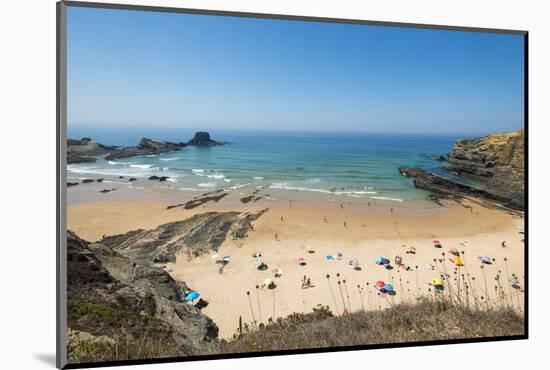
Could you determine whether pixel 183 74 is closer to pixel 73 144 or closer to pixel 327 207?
pixel 73 144

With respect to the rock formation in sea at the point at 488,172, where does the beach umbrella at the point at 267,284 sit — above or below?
below

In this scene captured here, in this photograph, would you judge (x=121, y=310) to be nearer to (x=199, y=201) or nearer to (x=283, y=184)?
(x=199, y=201)

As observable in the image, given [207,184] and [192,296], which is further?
[207,184]

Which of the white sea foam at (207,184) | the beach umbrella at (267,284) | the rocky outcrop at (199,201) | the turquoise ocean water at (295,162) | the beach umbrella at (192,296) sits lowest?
the beach umbrella at (192,296)

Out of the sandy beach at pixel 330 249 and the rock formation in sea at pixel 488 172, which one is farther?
the rock formation in sea at pixel 488 172

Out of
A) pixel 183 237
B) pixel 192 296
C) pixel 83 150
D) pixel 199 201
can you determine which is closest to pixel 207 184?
pixel 199 201

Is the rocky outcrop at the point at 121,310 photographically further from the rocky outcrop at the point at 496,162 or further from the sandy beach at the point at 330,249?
the rocky outcrop at the point at 496,162

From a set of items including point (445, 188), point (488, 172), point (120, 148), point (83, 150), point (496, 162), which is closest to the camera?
point (83, 150)

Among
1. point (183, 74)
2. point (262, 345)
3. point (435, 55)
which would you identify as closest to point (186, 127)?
point (183, 74)

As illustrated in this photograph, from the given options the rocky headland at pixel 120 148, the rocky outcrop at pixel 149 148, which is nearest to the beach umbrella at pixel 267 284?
the rocky headland at pixel 120 148
